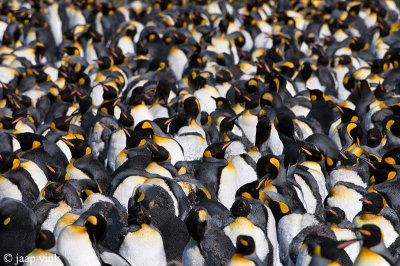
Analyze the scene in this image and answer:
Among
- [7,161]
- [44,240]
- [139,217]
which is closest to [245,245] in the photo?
[139,217]

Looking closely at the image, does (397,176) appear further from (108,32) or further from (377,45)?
(108,32)

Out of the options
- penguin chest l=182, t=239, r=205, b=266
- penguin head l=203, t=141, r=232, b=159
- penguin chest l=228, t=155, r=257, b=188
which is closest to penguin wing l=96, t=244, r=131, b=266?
penguin chest l=182, t=239, r=205, b=266

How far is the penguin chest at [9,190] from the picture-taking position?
6.21m

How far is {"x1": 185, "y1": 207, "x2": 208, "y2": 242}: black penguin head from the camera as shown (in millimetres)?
4908

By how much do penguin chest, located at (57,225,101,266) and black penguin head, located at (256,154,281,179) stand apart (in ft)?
6.09

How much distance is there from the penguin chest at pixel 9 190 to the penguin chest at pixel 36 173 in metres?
0.29

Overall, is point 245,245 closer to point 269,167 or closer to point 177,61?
point 269,167

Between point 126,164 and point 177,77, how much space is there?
5.01 metres

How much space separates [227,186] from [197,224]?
5.30 feet

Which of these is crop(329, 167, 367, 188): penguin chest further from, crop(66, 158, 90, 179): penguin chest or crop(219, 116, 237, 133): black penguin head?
crop(66, 158, 90, 179): penguin chest

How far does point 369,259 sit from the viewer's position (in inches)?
179

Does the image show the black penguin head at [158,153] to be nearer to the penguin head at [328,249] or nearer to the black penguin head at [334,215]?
the black penguin head at [334,215]

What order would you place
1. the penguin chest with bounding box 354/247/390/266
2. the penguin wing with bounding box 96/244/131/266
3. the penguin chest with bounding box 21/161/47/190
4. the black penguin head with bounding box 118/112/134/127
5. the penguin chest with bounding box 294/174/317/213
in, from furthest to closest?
the black penguin head with bounding box 118/112/134/127
the penguin chest with bounding box 21/161/47/190
the penguin chest with bounding box 294/174/317/213
the penguin wing with bounding box 96/244/131/266
the penguin chest with bounding box 354/247/390/266

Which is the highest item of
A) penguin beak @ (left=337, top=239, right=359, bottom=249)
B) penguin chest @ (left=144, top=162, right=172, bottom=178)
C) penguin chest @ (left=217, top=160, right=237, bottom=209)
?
penguin beak @ (left=337, top=239, right=359, bottom=249)
